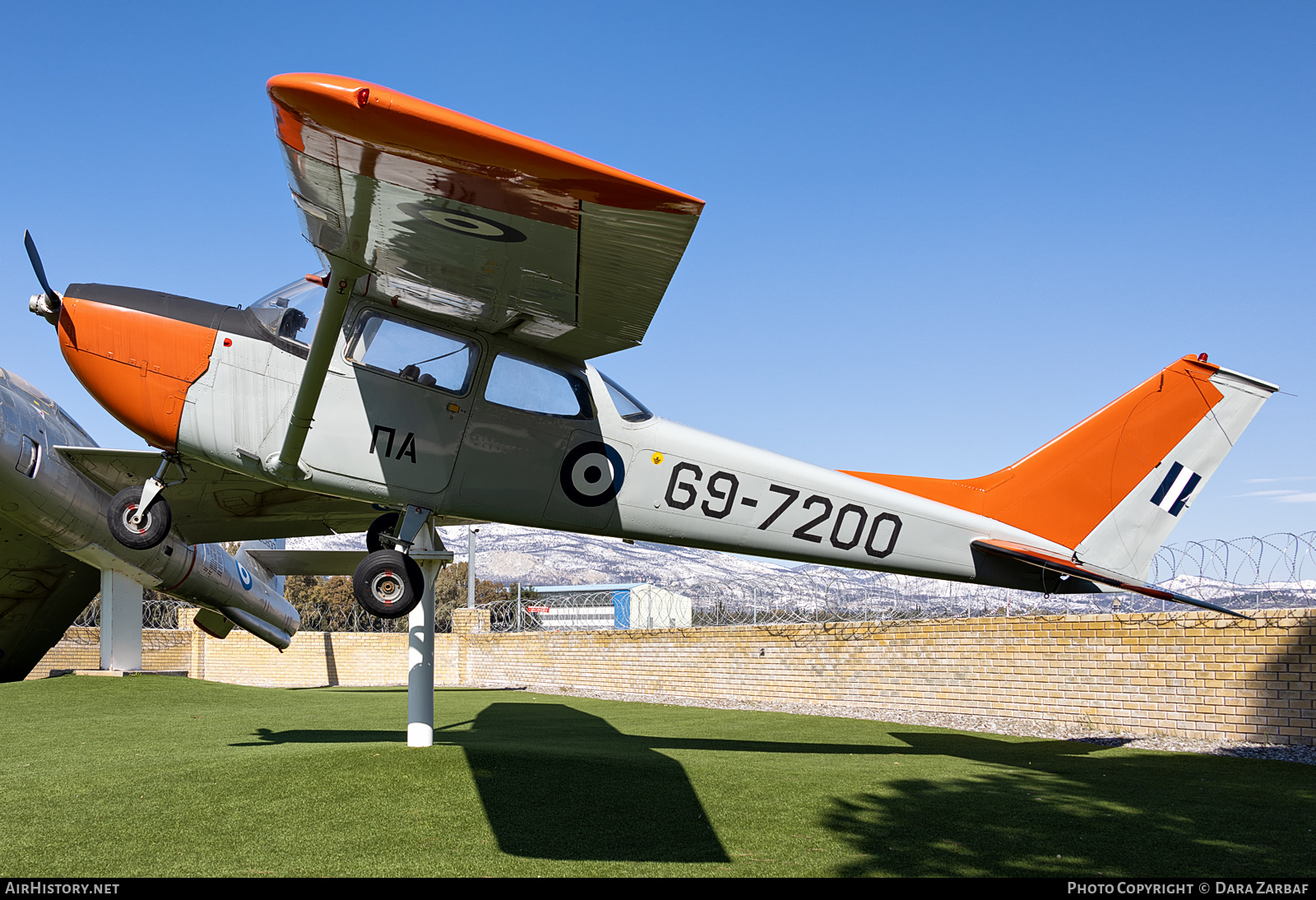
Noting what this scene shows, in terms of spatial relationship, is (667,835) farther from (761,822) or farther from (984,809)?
(984,809)

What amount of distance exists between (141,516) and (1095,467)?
8956 mm

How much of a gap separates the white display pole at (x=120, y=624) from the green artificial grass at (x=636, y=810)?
1119 cm

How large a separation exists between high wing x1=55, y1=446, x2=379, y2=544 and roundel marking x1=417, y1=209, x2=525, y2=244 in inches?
350

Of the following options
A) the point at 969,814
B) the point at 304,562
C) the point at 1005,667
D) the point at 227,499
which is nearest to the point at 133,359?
the point at 969,814

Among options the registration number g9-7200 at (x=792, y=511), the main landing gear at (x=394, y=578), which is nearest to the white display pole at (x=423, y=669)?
the main landing gear at (x=394, y=578)

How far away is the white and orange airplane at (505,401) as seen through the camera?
4.89 meters

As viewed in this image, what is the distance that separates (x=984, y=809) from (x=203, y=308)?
7.49 m

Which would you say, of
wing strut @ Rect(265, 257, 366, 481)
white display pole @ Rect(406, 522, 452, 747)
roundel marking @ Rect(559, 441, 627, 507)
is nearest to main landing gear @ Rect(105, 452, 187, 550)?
wing strut @ Rect(265, 257, 366, 481)

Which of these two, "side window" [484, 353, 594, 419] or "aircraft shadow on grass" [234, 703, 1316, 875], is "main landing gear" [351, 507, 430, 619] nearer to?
"side window" [484, 353, 594, 419]

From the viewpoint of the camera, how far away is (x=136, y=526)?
6.92 meters

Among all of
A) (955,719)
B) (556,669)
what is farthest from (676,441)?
(556,669)

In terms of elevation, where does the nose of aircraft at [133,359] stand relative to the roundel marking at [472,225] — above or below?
below

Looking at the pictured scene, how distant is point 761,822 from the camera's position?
20.7 feet

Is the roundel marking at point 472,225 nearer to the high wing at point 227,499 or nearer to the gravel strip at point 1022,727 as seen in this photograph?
the high wing at point 227,499
